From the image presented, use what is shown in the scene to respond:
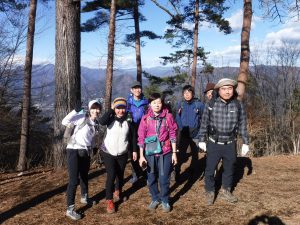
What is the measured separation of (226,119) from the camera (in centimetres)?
487

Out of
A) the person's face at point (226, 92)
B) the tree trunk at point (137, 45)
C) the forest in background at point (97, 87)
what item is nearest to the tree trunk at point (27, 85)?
the forest in background at point (97, 87)

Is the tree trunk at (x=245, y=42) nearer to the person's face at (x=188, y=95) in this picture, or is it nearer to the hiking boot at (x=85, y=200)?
the person's face at (x=188, y=95)

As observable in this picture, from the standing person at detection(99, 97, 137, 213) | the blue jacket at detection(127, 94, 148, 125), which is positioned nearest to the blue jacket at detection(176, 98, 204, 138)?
the blue jacket at detection(127, 94, 148, 125)

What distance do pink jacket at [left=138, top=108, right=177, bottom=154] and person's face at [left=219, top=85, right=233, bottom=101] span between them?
769mm

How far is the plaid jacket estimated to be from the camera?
191 inches

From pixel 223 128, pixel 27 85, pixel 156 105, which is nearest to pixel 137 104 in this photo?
pixel 156 105

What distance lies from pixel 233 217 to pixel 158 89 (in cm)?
2227

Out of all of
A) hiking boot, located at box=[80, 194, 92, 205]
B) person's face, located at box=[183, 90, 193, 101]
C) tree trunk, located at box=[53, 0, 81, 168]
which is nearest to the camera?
hiking boot, located at box=[80, 194, 92, 205]

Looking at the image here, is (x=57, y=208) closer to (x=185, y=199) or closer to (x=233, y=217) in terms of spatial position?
(x=185, y=199)

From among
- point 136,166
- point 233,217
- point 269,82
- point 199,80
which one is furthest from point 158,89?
point 233,217

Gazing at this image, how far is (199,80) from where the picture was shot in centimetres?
3069

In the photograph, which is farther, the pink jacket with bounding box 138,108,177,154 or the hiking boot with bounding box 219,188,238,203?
the hiking boot with bounding box 219,188,238,203

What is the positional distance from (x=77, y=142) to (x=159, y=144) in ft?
3.64

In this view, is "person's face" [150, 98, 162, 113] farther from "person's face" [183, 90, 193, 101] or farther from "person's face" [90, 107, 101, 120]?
"person's face" [183, 90, 193, 101]
